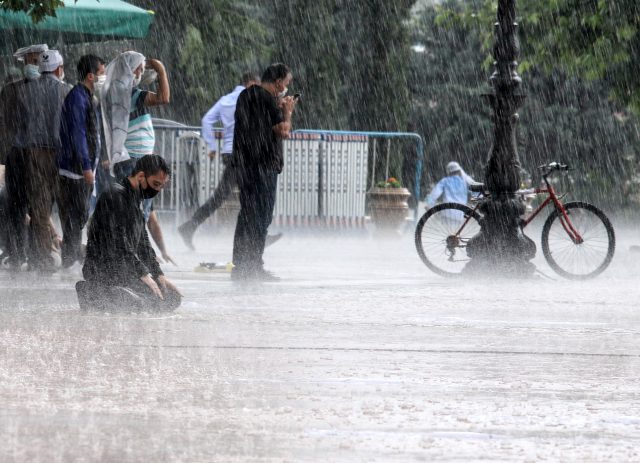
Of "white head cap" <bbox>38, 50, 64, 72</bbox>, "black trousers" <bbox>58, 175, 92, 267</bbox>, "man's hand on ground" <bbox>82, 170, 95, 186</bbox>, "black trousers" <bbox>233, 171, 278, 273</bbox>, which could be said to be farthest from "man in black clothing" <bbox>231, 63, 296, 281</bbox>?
"white head cap" <bbox>38, 50, 64, 72</bbox>

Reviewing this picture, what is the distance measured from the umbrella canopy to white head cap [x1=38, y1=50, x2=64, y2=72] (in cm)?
307

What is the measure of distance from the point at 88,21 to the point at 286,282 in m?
5.25

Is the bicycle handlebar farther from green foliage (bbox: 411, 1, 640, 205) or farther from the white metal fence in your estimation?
green foliage (bbox: 411, 1, 640, 205)

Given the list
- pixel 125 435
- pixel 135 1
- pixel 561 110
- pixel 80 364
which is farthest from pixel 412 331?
pixel 561 110

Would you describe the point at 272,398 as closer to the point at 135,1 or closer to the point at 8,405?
the point at 8,405

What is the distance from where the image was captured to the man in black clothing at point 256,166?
39.0 feet

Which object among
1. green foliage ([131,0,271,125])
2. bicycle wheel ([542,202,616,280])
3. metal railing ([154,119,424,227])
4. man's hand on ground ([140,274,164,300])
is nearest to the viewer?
man's hand on ground ([140,274,164,300])

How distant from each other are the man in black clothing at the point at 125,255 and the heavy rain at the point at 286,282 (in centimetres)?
1

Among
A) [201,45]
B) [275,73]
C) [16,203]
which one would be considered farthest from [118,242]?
[201,45]

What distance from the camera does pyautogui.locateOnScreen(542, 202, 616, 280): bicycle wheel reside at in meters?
12.8

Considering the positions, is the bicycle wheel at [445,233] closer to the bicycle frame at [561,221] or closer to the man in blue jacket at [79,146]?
the bicycle frame at [561,221]

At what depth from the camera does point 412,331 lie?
8641 mm

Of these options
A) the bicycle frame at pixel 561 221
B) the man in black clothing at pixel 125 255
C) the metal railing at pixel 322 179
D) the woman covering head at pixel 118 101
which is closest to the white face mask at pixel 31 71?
the woman covering head at pixel 118 101

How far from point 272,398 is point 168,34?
26387 mm
